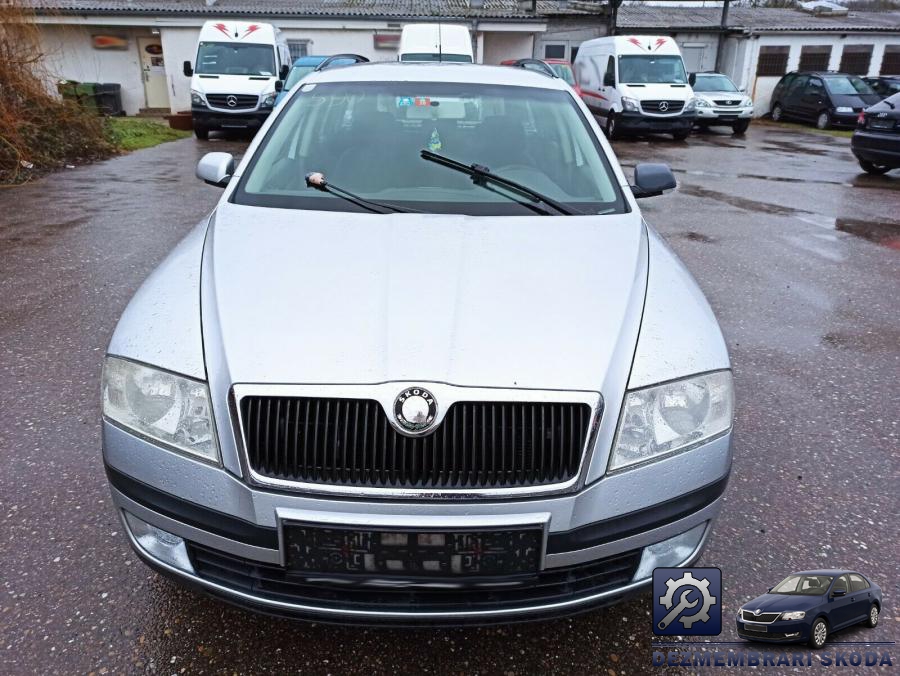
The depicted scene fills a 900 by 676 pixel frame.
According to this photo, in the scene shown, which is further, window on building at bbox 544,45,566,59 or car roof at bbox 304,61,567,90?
window on building at bbox 544,45,566,59

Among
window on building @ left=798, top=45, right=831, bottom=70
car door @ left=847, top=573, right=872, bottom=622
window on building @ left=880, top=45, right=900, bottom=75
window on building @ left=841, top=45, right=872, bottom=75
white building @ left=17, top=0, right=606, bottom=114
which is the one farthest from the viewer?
window on building @ left=880, top=45, right=900, bottom=75

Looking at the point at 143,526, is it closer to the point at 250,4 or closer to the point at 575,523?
the point at 575,523

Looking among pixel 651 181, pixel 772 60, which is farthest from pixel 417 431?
pixel 772 60

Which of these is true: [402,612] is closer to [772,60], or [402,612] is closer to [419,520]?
[419,520]

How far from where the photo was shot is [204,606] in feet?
7.36

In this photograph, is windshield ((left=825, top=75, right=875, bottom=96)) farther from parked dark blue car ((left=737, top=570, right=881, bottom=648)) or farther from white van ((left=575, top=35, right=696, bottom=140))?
parked dark blue car ((left=737, top=570, right=881, bottom=648))

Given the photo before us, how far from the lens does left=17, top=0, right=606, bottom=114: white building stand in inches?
938

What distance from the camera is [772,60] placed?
27.7 metres

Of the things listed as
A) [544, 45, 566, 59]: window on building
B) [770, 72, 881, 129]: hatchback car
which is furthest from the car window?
[544, 45, 566, 59]: window on building

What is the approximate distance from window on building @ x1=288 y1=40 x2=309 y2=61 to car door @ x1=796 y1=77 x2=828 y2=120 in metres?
16.8

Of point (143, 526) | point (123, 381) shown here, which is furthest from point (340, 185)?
point (143, 526)

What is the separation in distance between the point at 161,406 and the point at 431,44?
50.5 feet

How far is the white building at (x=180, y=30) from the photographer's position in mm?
23812

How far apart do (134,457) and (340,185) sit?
4.87 feet
